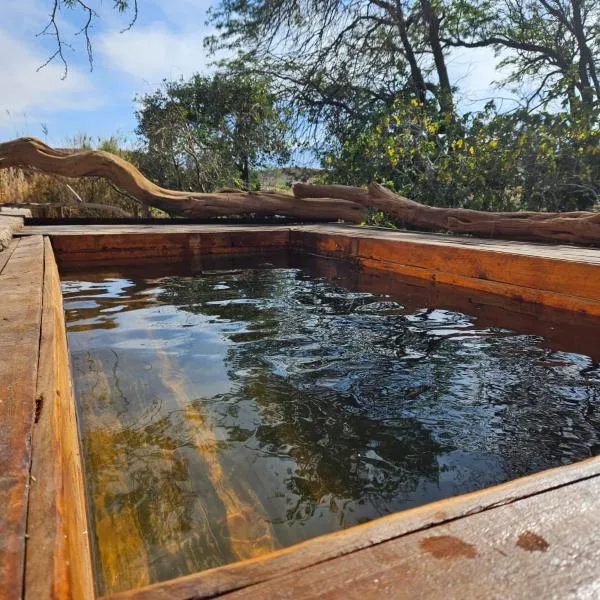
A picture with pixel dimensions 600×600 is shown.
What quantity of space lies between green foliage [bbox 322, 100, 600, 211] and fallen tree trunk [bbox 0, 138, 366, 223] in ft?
3.41

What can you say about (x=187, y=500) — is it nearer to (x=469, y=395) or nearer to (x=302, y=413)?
(x=302, y=413)

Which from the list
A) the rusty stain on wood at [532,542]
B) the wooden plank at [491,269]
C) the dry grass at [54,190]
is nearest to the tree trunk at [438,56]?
the wooden plank at [491,269]

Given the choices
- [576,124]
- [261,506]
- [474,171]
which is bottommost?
[261,506]

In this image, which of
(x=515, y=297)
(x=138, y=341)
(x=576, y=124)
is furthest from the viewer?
(x=576, y=124)

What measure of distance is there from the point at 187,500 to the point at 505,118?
268 inches

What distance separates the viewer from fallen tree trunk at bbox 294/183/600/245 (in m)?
3.83

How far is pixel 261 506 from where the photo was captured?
120 cm

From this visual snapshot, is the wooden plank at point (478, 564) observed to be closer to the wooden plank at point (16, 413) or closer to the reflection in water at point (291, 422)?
the wooden plank at point (16, 413)

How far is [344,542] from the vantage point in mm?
643

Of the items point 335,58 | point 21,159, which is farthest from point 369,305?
point 335,58

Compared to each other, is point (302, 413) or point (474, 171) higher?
point (474, 171)

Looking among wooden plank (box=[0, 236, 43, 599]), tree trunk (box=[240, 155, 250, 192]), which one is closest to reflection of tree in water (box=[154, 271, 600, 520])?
wooden plank (box=[0, 236, 43, 599])

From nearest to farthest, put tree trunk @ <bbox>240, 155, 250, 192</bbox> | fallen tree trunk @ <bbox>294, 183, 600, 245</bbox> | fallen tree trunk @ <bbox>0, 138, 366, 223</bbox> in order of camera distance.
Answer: fallen tree trunk @ <bbox>294, 183, 600, 245</bbox>
fallen tree trunk @ <bbox>0, 138, 366, 223</bbox>
tree trunk @ <bbox>240, 155, 250, 192</bbox>

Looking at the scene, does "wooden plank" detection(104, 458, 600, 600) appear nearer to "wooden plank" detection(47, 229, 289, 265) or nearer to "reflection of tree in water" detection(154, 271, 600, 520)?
"reflection of tree in water" detection(154, 271, 600, 520)
